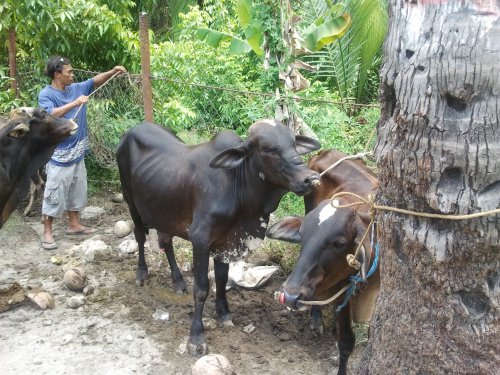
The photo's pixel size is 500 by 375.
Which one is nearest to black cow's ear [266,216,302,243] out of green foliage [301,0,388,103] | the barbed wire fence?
the barbed wire fence

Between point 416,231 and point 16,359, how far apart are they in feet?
10.5

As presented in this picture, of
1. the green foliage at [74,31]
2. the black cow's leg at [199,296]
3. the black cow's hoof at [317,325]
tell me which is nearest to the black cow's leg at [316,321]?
the black cow's hoof at [317,325]

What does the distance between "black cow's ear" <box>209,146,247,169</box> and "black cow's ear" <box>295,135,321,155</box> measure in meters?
0.48

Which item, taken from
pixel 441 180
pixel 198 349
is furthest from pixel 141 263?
pixel 441 180

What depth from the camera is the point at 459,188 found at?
1865mm

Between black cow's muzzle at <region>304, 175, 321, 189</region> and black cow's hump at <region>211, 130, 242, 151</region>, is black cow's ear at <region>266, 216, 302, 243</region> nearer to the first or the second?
black cow's muzzle at <region>304, 175, 321, 189</region>

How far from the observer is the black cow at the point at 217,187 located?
385cm

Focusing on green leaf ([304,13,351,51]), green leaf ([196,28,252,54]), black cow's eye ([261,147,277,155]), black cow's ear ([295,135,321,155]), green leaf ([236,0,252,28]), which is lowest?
black cow's ear ([295,135,321,155])

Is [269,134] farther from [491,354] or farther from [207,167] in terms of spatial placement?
[491,354]

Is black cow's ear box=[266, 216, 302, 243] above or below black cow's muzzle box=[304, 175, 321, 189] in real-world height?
below

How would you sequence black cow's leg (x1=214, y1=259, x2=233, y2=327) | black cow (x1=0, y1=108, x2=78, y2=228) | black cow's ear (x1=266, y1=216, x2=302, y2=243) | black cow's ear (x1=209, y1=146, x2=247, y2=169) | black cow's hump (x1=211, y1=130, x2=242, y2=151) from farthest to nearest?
black cow (x1=0, y1=108, x2=78, y2=228)
black cow's leg (x1=214, y1=259, x2=233, y2=327)
black cow's hump (x1=211, y1=130, x2=242, y2=151)
black cow's ear (x1=209, y1=146, x2=247, y2=169)
black cow's ear (x1=266, y1=216, x2=302, y2=243)

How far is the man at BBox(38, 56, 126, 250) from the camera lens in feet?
18.9

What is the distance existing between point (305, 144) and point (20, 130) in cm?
236

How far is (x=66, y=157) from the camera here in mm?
6094
